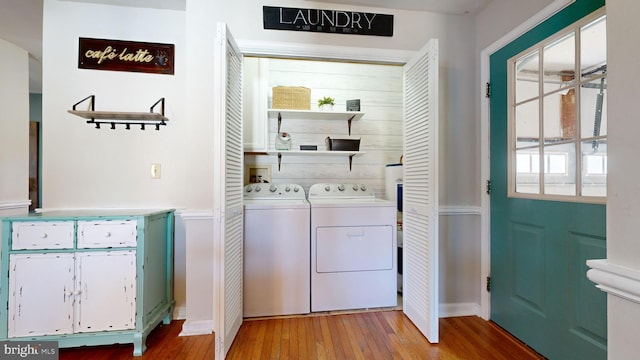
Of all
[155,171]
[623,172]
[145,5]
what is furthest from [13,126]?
[623,172]

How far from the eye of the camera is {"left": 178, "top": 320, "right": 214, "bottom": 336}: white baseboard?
173cm

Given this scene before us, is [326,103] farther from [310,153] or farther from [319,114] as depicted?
[310,153]

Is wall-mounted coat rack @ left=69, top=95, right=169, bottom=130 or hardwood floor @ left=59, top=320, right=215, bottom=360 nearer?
hardwood floor @ left=59, top=320, right=215, bottom=360

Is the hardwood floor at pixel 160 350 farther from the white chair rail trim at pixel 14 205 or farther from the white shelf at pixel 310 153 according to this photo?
the white chair rail trim at pixel 14 205

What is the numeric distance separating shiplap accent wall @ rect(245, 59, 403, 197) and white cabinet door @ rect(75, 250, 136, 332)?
1300 mm

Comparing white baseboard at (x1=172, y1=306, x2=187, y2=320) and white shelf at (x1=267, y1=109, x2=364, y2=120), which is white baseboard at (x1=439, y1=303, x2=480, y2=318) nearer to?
white shelf at (x1=267, y1=109, x2=364, y2=120)

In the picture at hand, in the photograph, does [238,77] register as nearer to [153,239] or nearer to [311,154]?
[311,154]

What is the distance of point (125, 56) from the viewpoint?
1.94 m

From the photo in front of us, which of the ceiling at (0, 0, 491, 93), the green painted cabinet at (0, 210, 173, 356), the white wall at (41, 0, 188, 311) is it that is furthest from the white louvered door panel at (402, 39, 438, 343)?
the green painted cabinet at (0, 210, 173, 356)

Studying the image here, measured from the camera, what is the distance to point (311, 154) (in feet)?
8.20

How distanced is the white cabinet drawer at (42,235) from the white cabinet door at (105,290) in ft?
0.44

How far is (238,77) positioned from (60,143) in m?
1.48

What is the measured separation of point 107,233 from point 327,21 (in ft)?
6.82

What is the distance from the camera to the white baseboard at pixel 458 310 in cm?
197
